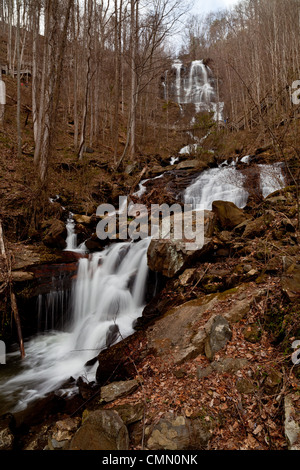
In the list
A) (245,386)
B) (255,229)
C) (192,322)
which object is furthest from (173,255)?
(245,386)

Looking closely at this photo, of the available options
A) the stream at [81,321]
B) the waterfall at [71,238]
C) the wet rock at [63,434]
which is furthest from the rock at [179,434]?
the waterfall at [71,238]

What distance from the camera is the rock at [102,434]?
2.40 m

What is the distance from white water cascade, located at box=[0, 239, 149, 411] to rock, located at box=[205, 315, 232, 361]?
220cm

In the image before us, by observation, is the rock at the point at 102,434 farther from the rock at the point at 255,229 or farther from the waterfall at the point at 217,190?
the waterfall at the point at 217,190

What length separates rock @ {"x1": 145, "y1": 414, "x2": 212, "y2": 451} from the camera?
7.62 feet

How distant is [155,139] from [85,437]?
22.8 meters

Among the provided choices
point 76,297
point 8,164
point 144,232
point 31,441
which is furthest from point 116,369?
point 8,164

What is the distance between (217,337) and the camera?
130 inches

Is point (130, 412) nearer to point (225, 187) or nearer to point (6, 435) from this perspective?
point (6, 435)

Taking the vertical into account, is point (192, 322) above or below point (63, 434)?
above

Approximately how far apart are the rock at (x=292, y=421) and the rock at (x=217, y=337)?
1.01 meters

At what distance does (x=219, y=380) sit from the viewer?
2.84m

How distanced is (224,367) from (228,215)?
15.4ft

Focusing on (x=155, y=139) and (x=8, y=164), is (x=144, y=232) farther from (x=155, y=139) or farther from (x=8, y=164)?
(x=155, y=139)
